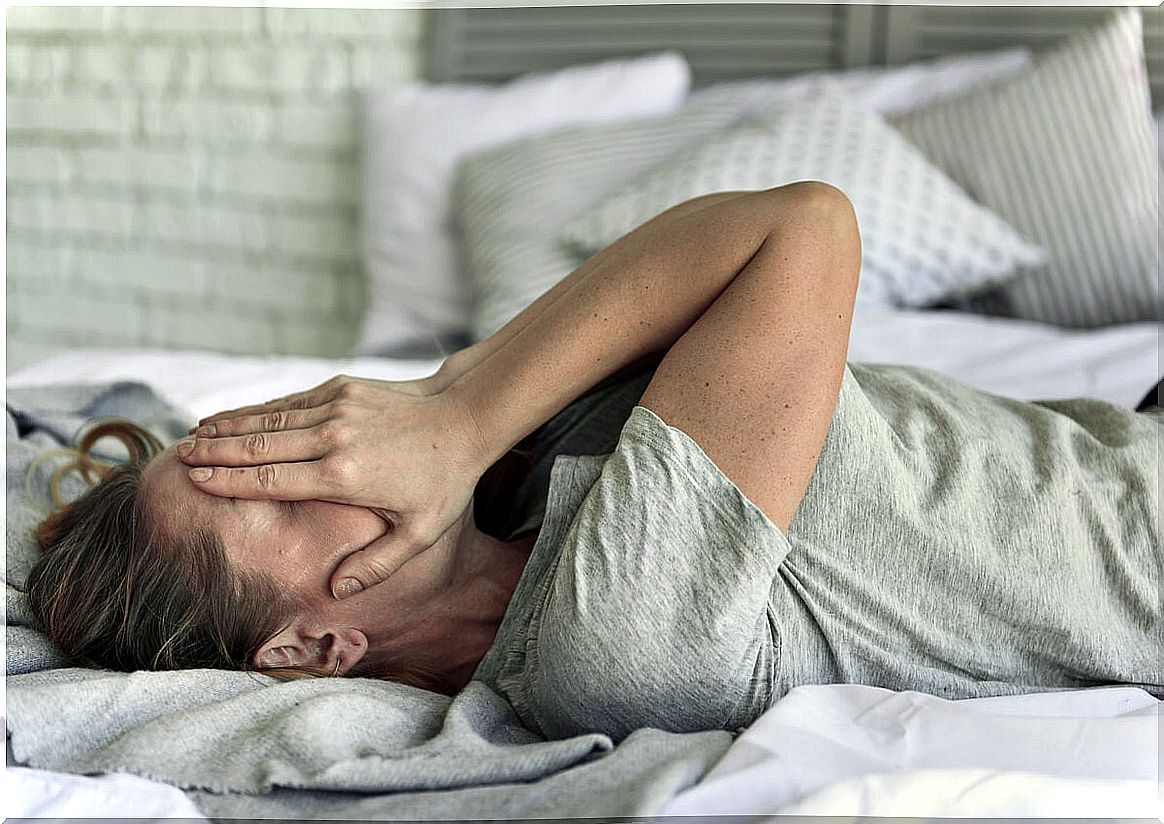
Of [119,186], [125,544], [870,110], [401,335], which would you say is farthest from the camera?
[119,186]

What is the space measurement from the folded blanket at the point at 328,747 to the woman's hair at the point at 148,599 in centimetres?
4

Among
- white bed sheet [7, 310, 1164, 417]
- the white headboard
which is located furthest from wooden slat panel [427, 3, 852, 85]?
white bed sheet [7, 310, 1164, 417]

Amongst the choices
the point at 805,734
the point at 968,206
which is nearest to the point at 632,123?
the point at 968,206

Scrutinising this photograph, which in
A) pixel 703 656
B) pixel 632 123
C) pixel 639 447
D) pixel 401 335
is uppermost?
pixel 632 123

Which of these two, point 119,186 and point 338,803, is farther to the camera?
point 119,186

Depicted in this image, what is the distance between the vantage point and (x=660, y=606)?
0.79 m

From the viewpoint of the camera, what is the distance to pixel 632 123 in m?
2.04

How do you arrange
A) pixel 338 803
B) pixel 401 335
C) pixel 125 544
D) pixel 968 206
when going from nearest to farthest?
pixel 338 803 → pixel 125 544 → pixel 968 206 → pixel 401 335

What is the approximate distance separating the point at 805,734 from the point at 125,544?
1.83 feet

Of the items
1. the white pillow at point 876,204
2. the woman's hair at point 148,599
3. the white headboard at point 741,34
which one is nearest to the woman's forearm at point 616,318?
the woman's hair at point 148,599

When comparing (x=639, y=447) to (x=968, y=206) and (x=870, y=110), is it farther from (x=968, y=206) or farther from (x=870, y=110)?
(x=870, y=110)

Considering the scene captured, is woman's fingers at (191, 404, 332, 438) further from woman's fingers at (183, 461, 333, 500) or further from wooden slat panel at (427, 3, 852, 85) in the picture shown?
wooden slat panel at (427, 3, 852, 85)

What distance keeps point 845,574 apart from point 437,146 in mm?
1519

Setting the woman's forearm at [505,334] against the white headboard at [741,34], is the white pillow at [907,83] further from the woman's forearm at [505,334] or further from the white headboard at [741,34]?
the woman's forearm at [505,334]
